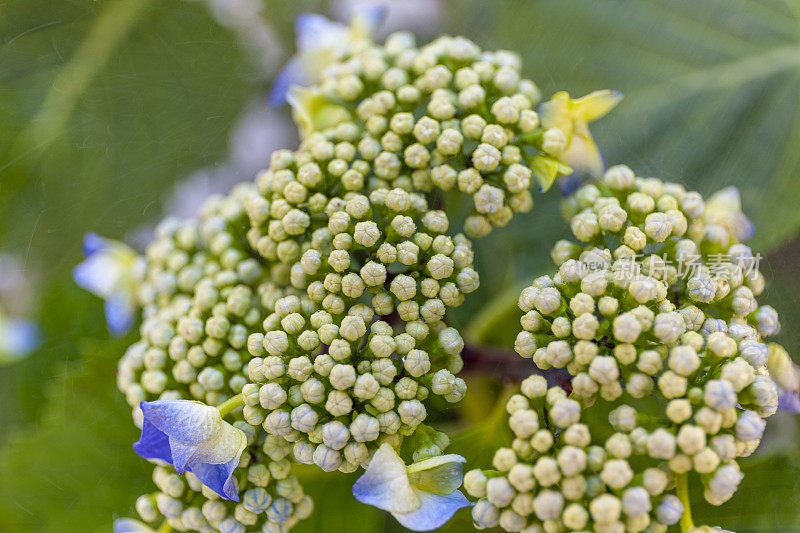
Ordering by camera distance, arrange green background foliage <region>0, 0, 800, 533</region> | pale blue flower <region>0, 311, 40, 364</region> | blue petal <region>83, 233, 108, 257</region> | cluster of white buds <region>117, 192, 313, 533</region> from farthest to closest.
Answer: pale blue flower <region>0, 311, 40, 364</region> < blue petal <region>83, 233, 108, 257</region> < green background foliage <region>0, 0, 800, 533</region> < cluster of white buds <region>117, 192, 313, 533</region>

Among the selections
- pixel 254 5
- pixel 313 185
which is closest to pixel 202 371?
pixel 313 185

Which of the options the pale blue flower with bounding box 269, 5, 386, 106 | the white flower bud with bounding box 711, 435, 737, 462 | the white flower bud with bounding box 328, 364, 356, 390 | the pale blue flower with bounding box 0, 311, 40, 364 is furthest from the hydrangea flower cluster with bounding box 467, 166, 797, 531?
the pale blue flower with bounding box 0, 311, 40, 364

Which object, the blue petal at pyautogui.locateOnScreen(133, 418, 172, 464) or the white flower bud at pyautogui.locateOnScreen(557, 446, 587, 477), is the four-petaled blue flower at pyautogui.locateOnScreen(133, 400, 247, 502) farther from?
the white flower bud at pyautogui.locateOnScreen(557, 446, 587, 477)

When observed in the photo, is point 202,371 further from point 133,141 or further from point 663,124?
point 663,124

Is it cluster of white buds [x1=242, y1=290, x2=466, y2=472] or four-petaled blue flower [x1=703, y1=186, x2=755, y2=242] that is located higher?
four-petaled blue flower [x1=703, y1=186, x2=755, y2=242]

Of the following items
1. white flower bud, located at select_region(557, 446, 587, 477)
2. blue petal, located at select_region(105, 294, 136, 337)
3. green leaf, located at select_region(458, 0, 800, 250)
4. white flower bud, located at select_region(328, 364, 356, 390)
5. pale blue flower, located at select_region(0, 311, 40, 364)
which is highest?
green leaf, located at select_region(458, 0, 800, 250)

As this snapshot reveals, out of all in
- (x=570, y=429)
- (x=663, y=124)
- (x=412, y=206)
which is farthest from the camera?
(x=663, y=124)

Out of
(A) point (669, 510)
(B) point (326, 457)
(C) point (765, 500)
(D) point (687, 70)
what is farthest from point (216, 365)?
(D) point (687, 70)
